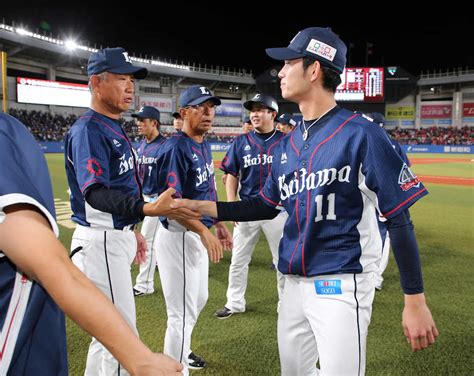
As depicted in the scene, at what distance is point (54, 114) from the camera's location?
1505 inches

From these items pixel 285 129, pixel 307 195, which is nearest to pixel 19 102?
pixel 285 129

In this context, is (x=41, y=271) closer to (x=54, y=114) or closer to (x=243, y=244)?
(x=243, y=244)

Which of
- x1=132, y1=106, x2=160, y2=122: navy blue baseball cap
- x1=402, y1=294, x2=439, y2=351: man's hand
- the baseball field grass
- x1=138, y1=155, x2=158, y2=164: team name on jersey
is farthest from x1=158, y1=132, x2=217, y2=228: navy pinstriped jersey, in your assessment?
x1=132, y1=106, x2=160, y2=122: navy blue baseball cap

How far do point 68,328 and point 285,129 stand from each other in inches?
198

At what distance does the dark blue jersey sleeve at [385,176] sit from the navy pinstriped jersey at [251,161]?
2.90 meters

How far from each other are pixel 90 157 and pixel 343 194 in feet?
5.02

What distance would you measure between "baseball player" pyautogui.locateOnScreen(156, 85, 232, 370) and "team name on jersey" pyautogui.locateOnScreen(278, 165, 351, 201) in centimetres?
82

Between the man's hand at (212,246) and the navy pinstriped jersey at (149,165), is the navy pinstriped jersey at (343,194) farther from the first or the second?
the navy pinstriped jersey at (149,165)

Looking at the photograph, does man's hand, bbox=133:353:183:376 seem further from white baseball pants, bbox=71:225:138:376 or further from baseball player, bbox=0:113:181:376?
white baseball pants, bbox=71:225:138:376

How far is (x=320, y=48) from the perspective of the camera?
2.21m

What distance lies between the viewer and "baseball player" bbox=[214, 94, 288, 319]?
4.46 meters

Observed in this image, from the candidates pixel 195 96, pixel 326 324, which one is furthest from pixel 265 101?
pixel 326 324

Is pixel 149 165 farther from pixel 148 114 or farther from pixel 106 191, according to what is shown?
pixel 106 191

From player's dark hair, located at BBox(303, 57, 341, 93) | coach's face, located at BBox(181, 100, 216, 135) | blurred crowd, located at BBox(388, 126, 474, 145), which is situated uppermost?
blurred crowd, located at BBox(388, 126, 474, 145)
